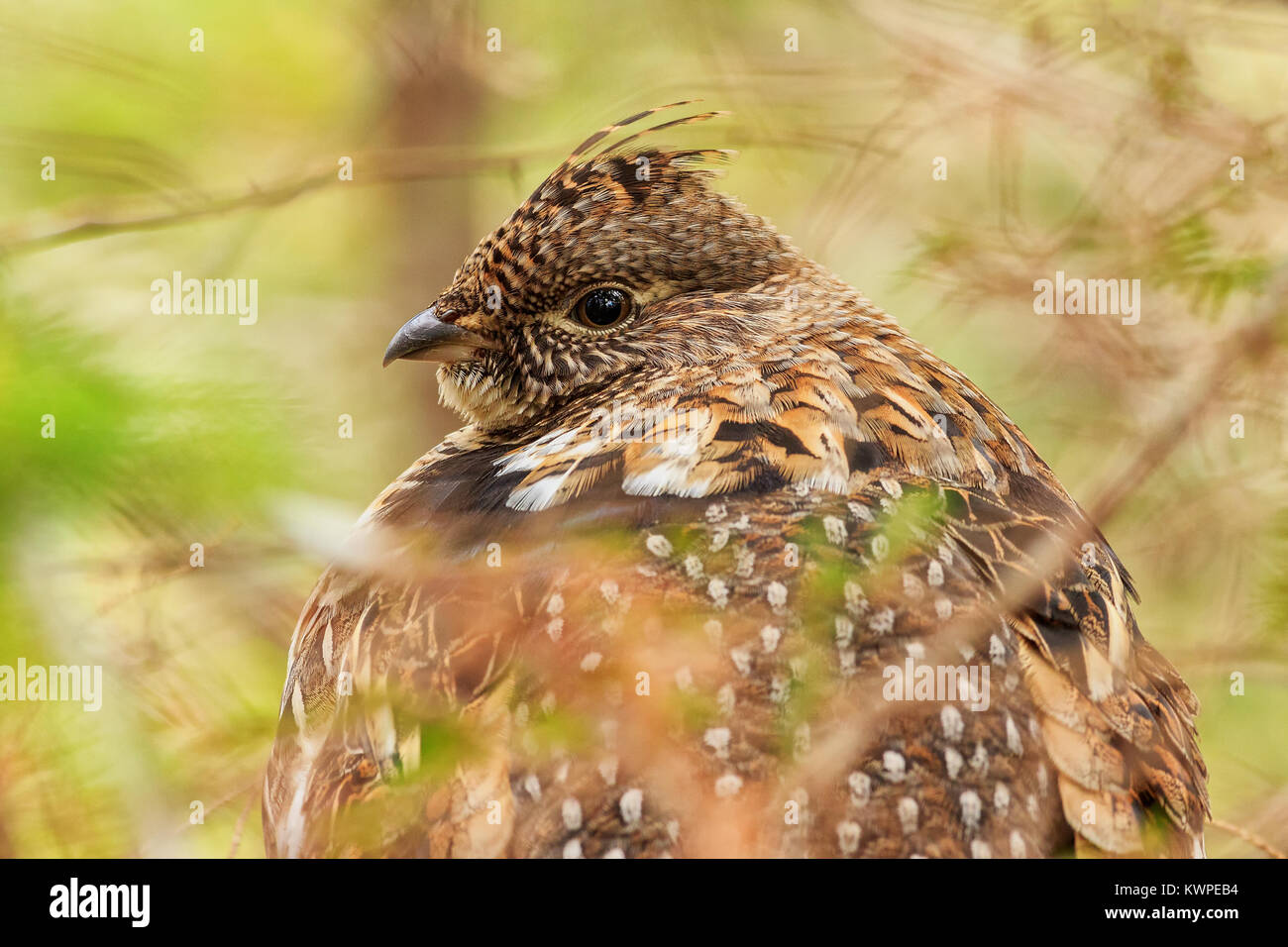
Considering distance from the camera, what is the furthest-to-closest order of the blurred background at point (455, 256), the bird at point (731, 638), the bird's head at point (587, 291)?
the bird's head at point (587, 291) < the bird at point (731, 638) < the blurred background at point (455, 256)

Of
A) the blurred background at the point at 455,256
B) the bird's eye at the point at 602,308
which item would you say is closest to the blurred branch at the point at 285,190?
the blurred background at the point at 455,256

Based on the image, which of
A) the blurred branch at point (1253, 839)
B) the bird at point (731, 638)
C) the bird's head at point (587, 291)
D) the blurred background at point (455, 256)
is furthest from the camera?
the bird's head at point (587, 291)

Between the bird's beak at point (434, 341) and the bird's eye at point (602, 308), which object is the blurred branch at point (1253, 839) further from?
the bird's beak at point (434, 341)

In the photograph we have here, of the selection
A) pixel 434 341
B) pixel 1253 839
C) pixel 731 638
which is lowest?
pixel 1253 839

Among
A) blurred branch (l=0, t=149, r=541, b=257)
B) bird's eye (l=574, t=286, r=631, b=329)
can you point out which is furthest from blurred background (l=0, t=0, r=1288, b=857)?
bird's eye (l=574, t=286, r=631, b=329)

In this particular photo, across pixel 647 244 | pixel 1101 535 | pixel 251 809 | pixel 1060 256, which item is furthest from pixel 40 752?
pixel 1060 256

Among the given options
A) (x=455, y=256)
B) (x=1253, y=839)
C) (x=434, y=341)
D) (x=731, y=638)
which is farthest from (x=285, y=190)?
(x=1253, y=839)

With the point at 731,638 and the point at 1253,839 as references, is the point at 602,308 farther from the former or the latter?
the point at 1253,839
